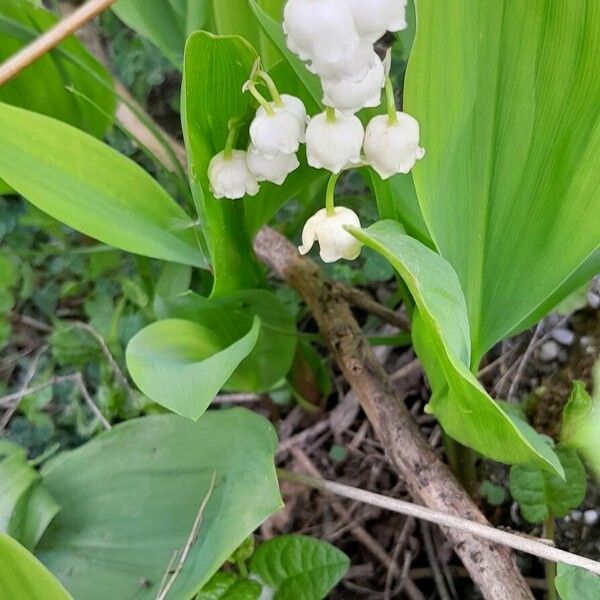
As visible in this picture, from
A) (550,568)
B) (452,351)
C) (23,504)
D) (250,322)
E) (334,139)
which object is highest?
(334,139)

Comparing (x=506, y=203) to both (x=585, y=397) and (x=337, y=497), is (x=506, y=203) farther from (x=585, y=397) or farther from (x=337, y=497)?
(x=337, y=497)

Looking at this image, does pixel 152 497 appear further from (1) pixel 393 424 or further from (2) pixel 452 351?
(2) pixel 452 351

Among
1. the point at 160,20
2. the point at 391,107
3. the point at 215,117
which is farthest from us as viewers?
the point at 160,20

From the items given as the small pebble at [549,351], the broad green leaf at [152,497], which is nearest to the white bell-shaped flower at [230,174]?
the broad green leaf at [152,497]

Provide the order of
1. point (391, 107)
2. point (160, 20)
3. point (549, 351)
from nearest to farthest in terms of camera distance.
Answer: point (391, 107), point (160, 20), point (549, 351)

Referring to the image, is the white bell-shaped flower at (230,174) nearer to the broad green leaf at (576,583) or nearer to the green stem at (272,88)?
the green stem at (272,88)

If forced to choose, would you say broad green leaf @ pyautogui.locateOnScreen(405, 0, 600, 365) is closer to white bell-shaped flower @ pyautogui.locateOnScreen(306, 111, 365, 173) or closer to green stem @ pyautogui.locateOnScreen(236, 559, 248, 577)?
white bell-shaped flower @ pyautogui.locateOnScreen(306, 111, 365, 173)

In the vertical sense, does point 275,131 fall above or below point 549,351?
above

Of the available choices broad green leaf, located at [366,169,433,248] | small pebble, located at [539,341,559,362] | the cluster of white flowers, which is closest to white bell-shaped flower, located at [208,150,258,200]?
the cluster of white flowers

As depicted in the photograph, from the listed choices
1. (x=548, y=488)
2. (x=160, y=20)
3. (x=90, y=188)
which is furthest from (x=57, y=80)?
(x=548, y=488)
